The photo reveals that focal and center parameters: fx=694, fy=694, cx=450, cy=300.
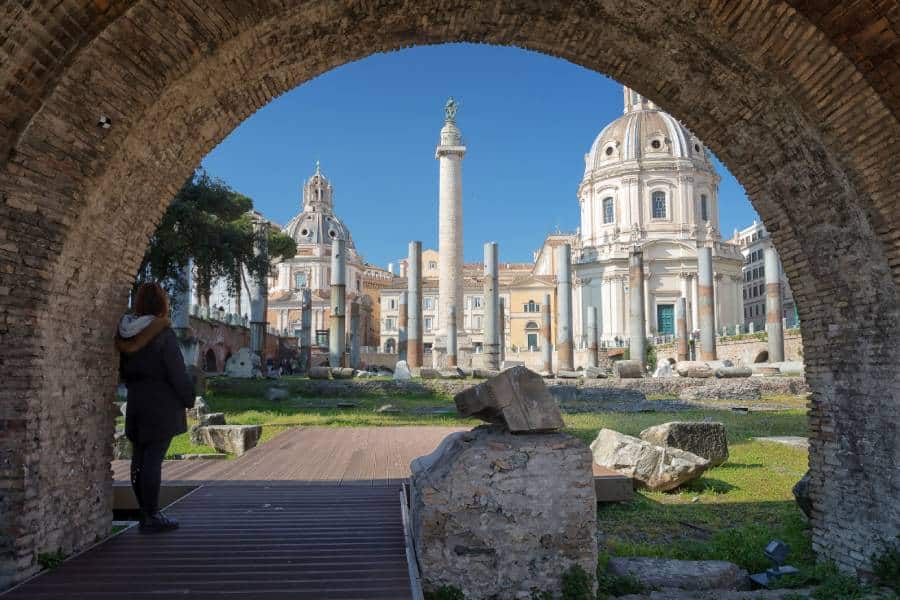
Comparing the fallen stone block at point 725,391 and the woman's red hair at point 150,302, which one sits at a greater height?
the woman's red hair at point 150,302

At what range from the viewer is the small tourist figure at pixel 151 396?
4641 mm

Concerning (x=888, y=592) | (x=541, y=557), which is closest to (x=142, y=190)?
(x=541, y=557)

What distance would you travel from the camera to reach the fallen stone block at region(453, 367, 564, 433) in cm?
436

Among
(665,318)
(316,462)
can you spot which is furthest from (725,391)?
(665,318)

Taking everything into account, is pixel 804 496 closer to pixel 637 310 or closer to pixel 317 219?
pixel 637 310

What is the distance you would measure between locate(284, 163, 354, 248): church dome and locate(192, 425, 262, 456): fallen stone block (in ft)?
241

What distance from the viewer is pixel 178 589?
146 inches

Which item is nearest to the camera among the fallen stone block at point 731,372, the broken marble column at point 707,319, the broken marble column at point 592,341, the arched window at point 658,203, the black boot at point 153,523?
the black boot at point 153,523

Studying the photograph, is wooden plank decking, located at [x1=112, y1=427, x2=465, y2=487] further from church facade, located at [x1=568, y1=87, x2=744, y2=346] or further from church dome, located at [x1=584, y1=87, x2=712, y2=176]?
church dome, located at [x1=584, y1=87, x2=712, y2=176]

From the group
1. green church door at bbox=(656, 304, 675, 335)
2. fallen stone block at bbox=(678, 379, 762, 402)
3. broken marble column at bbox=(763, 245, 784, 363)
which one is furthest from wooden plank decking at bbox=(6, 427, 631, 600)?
green church door at bbox=(656, 304, 675, 335)

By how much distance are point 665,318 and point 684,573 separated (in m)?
49.3

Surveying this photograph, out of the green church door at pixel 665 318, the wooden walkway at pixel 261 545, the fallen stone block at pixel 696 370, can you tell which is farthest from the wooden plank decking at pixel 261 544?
the green church door at pixel 665 318

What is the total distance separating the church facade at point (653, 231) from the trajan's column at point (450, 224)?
17979 mm

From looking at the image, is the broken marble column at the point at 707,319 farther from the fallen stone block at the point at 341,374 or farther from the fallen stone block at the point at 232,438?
the fallen stone block at the point at 232,438
